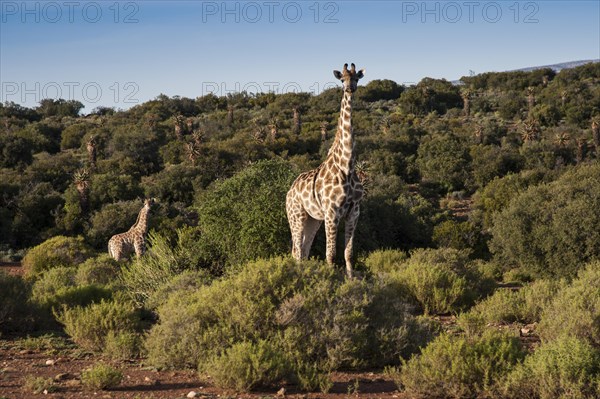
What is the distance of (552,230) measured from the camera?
2264cm

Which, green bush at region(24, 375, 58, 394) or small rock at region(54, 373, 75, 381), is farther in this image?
small rock at region(54, 373, 75, 381)

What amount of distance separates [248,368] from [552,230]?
18221 mm

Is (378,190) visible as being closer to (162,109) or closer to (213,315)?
(213,315)

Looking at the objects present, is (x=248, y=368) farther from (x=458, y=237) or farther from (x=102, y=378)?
(x=458, y=237)

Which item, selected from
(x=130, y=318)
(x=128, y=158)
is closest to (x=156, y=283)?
(x=130, y=318)

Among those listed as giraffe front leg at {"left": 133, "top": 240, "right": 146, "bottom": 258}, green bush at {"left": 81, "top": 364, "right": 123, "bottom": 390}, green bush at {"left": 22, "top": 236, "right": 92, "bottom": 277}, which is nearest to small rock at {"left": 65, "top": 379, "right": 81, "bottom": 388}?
green bush at {"left": 81, "top": 364, "right": 123, "bottom": 390}

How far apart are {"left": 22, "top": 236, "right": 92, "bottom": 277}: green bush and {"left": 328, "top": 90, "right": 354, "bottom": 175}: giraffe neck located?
1631 cm

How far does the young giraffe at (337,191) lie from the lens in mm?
10492

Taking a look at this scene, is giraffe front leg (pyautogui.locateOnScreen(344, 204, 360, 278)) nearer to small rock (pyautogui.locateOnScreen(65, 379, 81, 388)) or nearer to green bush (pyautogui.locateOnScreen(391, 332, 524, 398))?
green bush (pyautogui.locateOnScreen(391, 332, 524, 398))

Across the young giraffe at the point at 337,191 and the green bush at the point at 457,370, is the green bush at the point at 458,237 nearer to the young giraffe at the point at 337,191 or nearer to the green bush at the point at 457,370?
the young giraffe at the point at 337,191

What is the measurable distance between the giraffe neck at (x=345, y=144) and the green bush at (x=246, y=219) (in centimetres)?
260

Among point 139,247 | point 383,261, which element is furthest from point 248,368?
point 139,247

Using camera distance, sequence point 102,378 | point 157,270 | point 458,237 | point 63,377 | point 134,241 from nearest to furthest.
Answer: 1. point 102,378
2. point 63,377
3. point 157,270
4. point 134,241
5. point 458,237

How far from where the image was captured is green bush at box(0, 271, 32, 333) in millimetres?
9812
